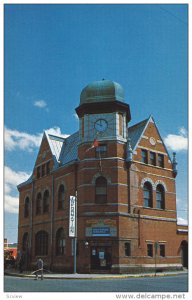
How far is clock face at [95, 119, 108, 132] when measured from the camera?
1383 inches

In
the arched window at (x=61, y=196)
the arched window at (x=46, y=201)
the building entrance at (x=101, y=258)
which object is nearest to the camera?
the building entrance at (x=101, y=258)

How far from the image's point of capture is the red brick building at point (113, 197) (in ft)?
108

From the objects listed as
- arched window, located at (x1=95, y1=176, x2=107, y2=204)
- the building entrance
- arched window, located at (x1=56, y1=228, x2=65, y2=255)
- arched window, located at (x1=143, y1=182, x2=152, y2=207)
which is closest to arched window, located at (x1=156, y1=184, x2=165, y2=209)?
arched window, located at (x1=143, y1=182, x2=152, y2=207)

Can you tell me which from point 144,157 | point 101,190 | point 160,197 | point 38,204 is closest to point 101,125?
point 144,157

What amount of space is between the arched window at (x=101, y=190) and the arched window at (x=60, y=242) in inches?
208

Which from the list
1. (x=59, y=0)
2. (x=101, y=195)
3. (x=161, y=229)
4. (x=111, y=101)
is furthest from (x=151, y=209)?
(x=59, y=0)

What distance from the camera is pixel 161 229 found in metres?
36.2

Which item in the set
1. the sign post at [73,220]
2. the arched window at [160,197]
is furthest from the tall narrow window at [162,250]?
the sign post at [73,220]

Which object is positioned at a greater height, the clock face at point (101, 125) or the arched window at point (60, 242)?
the clock face at point (101, 125)

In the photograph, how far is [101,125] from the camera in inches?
1387

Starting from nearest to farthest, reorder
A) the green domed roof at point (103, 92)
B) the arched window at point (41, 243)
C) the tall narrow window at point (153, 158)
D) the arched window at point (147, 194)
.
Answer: the green domed roof at point (103, 92)
the arched window at point (147, 194)
the tall narrow window at point (153, 158)
the arched window at point (41, 243)

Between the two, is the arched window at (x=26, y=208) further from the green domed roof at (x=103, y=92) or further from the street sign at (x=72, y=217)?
the green domed roof at (x=103, y=92)

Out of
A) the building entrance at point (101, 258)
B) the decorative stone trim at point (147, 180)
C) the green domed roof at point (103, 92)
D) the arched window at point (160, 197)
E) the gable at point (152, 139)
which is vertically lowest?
the building entrance at point (101, 258)

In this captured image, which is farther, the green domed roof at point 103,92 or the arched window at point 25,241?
the arched window at point 25,241
